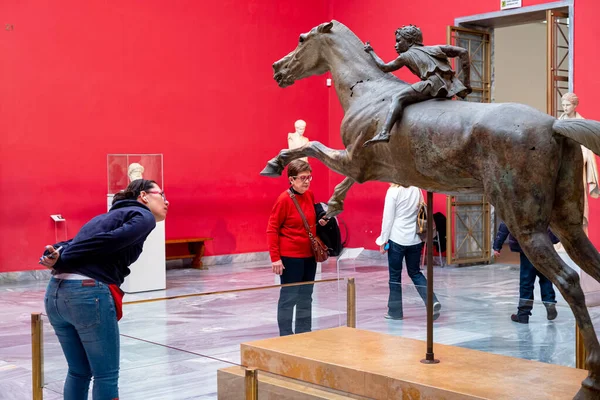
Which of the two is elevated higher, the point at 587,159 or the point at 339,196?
the point at 587,159

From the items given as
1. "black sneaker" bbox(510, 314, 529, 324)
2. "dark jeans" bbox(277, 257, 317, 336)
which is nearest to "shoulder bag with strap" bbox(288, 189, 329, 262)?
"dark jeans" bbox(277, 257, 317, 336)

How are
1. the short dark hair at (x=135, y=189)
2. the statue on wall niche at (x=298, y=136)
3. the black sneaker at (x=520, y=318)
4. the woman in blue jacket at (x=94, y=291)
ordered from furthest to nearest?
the statue on wall niche at (x=298, y=136) < the black sneaker at (x=520, y=318) < the short dark hair at (x=135, y=189) < the woman in blue jacket at (x=94, y=291)

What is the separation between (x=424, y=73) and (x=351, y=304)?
2.09 metres

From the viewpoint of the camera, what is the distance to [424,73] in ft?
12.6

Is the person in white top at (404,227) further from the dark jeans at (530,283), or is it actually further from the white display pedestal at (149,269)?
the white display pedestal at (149,269)

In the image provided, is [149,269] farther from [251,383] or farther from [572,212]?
[572,212]

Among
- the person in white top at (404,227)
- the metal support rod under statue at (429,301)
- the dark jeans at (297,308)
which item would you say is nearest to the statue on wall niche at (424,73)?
the metal support rod under statue at (429,301)

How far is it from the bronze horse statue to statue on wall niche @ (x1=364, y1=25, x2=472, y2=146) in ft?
0.20

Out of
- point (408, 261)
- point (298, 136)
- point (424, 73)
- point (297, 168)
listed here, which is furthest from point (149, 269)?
point (424, 73)

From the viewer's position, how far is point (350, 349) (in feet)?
14.3

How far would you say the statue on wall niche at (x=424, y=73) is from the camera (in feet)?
12.3

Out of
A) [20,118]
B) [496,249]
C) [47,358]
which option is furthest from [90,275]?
[20,118]

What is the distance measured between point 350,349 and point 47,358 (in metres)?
1.62

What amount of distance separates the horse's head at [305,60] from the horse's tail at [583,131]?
1431 mm
